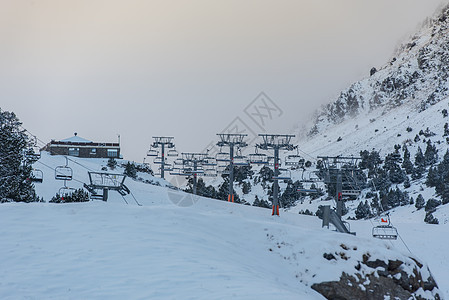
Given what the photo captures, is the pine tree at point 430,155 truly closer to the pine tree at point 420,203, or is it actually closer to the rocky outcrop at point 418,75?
the pine tree at point 420,203

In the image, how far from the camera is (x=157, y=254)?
14281 mm

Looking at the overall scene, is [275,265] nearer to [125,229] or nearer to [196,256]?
[196,256]

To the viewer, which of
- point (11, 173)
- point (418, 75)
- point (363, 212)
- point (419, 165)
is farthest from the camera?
point (418, 75)

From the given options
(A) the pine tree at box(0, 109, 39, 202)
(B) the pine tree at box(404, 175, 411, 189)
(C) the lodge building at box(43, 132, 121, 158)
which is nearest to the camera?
(A) the pine tree at box(0, 109, 39, 202)

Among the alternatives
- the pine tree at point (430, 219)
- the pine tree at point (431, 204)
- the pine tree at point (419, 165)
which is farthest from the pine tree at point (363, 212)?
the pine tree at point (419, 165)

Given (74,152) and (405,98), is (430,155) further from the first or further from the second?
(405,98)

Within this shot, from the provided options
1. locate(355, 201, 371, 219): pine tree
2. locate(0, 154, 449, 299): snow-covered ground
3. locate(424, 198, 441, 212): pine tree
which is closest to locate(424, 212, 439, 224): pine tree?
locate(424, 198, 441, 212): pine tree

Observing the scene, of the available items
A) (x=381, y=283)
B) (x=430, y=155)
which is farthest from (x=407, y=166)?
(x=381, y=283)

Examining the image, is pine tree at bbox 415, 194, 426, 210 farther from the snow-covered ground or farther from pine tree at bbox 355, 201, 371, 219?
the snow-covered ground

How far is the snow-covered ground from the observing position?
1148 centimetres

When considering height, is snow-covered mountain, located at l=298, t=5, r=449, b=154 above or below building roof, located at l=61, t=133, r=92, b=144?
above

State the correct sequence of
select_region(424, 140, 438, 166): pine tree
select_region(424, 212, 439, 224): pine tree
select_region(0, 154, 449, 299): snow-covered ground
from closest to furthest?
select_region(0, 154, 449, 299): snow-covered ground
select_region(424, 212, 439, 224): pine tree
select_region(424, 140, 438, 166): pine tree

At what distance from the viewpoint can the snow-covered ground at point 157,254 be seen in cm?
1148

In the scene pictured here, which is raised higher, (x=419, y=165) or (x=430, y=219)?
(x=419, y=165)
